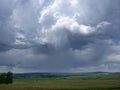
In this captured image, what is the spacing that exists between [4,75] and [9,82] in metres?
6.54

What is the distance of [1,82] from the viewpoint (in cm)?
16038

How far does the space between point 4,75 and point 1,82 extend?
6.56 m

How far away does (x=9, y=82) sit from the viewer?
6398 inches

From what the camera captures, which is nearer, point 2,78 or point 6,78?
point 2,78

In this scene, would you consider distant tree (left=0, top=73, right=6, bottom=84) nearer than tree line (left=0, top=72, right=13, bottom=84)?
Yes

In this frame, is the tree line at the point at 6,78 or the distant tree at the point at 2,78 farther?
the tree line at the point at 6,78

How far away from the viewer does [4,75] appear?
165625mm
